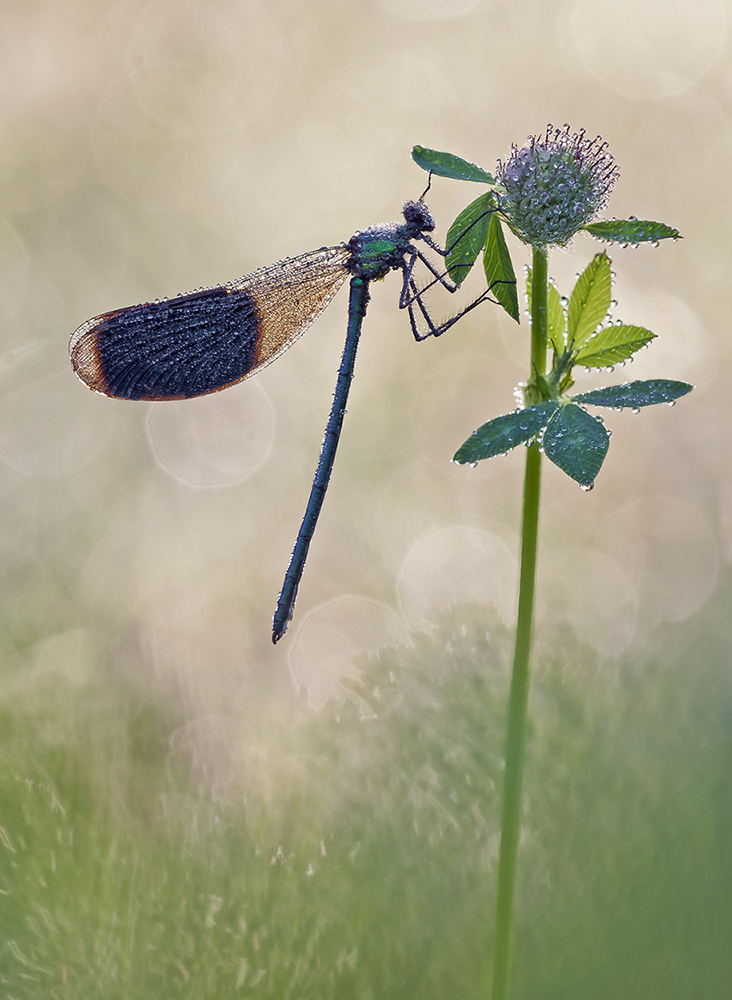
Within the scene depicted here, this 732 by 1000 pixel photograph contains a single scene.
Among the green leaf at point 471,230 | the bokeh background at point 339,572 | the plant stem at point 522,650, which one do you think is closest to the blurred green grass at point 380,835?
the bokeh background at point 339,572

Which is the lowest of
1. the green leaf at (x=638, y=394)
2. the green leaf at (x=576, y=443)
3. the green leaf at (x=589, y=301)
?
the green leaf at (x=576, y=443)

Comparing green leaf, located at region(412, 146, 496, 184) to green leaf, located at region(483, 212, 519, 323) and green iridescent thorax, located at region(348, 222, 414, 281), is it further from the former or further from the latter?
green iridescent thorax, located at region(348, 222, 414, 281)

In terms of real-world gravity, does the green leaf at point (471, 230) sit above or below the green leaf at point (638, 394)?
above

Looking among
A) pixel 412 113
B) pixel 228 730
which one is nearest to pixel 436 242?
pixel 228 730

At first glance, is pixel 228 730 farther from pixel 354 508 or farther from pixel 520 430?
pixel 354 508

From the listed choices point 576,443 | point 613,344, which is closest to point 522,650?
point 576,443

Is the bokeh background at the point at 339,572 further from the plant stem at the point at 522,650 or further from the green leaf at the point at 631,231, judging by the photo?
the green leaf at the point at 631,231

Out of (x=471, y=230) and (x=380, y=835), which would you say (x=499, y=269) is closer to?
→ (x=471, y=230)
